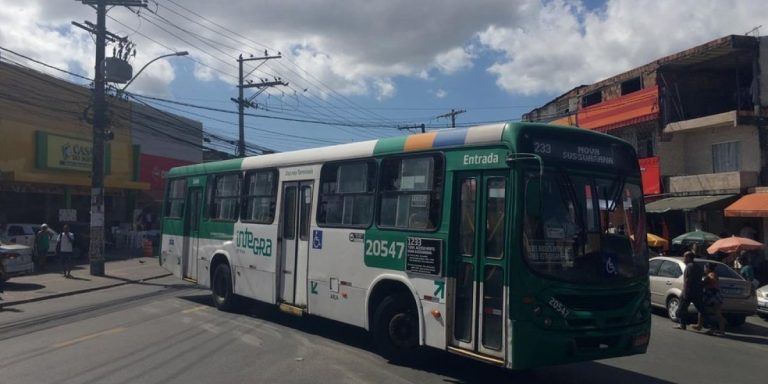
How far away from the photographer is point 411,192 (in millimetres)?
8336

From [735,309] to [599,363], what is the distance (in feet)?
22.1

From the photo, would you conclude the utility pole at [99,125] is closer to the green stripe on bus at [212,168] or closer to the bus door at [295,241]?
the green stripe on bus at [212,168]

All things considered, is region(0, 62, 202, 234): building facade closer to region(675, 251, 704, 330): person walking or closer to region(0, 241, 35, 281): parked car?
region(0, 241, 35, 281): parked car

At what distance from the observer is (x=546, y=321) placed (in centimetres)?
666

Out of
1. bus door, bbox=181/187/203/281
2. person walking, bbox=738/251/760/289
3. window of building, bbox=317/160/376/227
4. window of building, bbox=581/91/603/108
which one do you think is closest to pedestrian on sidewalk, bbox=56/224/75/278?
bus door, bbox=181/187/203/281

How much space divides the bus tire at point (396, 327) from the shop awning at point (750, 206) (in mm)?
17017

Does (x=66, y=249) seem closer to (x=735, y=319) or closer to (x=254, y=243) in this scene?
(x=254, y=243)

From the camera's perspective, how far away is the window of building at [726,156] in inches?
933

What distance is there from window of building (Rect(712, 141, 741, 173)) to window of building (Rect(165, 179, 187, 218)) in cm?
1989

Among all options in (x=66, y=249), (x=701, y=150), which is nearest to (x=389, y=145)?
(x=66, y=249)

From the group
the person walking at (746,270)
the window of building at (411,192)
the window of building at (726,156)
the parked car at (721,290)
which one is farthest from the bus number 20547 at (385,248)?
the window of building at (726,156)

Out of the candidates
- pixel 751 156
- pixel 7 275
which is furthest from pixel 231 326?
pixel 751 156

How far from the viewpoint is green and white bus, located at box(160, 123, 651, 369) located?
676 cm

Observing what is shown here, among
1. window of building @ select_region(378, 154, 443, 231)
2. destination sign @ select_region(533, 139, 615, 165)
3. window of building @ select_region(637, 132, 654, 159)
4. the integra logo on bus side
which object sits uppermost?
window of building @ select_region(637, 132, 654, 159)
